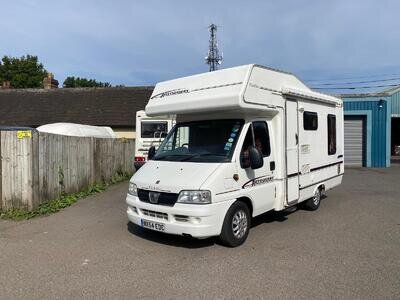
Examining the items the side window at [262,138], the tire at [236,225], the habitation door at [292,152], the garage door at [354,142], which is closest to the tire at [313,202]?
the habitation door at [292,152]

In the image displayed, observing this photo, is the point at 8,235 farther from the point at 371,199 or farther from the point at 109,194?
the point at 371,199

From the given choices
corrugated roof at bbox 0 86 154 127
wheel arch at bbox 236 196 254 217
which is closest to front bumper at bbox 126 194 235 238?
wheel arch at bbox 236 196 254 217

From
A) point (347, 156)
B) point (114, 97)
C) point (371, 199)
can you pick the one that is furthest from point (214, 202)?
point (114, 97)

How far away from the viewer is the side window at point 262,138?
25.8ft

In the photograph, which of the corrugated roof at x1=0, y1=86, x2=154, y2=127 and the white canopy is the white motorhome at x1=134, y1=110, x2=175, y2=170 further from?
the corrugated roof at x1=0, y1=86, x2=154, y2=127

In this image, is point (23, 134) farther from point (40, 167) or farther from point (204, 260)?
point (204, 260)

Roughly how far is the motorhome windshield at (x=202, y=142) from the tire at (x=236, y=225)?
83cm

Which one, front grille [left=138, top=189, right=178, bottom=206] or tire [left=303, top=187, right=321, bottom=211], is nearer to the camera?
front grille [left=138, top=189, right=178, bottom=206]

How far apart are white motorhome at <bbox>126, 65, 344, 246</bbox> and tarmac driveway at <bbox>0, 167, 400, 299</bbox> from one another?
1.55 feet

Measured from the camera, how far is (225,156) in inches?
286

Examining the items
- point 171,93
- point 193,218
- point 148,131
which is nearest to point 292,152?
point 171,93

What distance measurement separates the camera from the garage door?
2567 centimetres

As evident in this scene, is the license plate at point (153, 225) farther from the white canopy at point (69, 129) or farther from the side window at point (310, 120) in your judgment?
the white canopy at point (69, 129)

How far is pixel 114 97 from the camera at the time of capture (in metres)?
32.9
